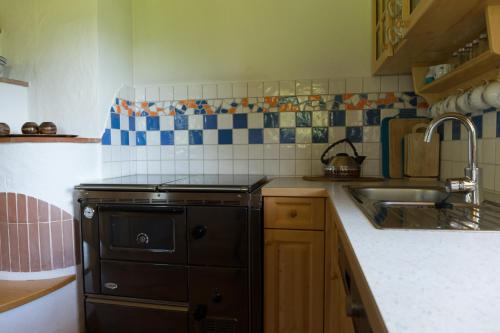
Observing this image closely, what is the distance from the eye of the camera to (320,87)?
6.88 ft

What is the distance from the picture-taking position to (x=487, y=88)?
4.00 feet

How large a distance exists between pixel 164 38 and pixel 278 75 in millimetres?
795

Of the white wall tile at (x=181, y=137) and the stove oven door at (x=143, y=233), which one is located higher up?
the white wall tile at (x=181, y=137)

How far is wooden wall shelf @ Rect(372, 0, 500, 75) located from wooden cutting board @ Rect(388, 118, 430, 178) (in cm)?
31

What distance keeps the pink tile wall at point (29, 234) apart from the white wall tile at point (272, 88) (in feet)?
4.34

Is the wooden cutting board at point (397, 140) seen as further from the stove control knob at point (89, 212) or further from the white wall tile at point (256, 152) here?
the stove control knob at point (89, 212)

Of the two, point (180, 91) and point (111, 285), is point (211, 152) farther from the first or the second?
point (111, 285)

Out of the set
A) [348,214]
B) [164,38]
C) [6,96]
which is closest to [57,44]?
[6,96]

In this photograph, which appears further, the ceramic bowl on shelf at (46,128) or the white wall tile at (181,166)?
the white wall tile at (181,166)

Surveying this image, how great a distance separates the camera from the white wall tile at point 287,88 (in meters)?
2.13

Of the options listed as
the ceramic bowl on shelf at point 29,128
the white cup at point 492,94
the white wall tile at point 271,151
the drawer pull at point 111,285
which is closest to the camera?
the white cup at point 492,94

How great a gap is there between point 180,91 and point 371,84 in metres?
1.19

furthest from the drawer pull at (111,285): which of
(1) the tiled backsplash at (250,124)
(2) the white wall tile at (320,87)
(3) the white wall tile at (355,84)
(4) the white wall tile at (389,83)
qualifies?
(4) the white wall tile at (389,83)

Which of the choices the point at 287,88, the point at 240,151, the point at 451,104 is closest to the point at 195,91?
the point at 240,151
